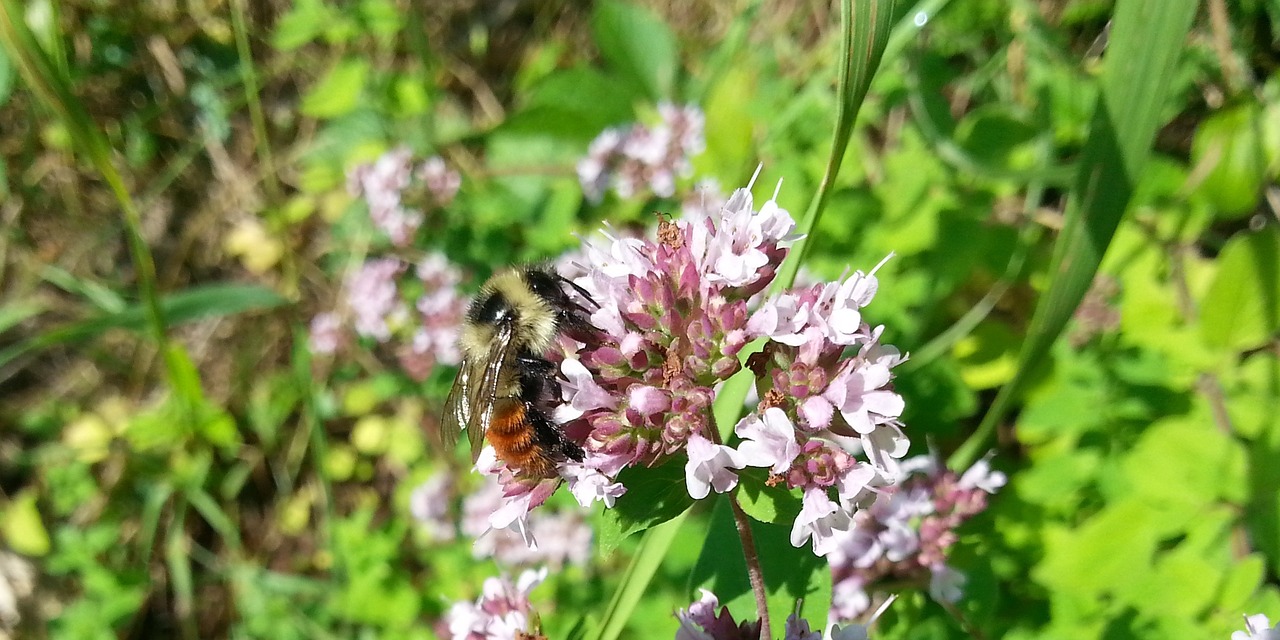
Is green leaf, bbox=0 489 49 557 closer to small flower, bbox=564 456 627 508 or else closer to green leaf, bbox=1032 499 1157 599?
small flower, bbox=564 456 627 508


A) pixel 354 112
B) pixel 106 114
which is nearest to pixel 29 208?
pixel 106 114

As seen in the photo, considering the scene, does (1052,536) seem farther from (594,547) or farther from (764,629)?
(594,547)

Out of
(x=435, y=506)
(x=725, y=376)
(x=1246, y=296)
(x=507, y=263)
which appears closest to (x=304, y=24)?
(x=507, y=263)

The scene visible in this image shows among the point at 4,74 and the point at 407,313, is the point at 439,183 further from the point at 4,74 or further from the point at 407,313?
the point at 4,74

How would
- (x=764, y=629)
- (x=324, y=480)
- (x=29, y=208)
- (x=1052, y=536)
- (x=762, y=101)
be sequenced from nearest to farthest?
1. (x=764, y=629)
2. (x=1052, y=536)
3. (x=762, y=101)
4. (x=324, y=480)
5. (x=29, y=208)

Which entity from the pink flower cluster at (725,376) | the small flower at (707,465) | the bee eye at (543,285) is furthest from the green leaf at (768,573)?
the bee eye at (543,285)

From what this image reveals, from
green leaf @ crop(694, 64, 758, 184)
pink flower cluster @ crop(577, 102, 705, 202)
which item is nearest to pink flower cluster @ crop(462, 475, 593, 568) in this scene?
pink flower cluster @ crop(577, 102, 705, 202)
